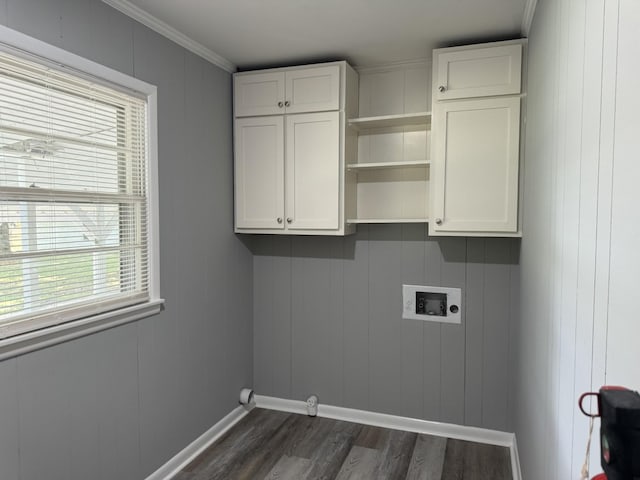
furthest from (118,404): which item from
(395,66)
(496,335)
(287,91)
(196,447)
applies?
(395,66)

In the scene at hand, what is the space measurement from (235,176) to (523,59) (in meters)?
1.88

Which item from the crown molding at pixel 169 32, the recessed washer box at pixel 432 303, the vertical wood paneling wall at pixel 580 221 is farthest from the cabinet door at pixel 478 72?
the crown molding at pixel 169 32

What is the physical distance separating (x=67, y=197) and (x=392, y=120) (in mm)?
1877

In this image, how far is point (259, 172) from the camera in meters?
3.01

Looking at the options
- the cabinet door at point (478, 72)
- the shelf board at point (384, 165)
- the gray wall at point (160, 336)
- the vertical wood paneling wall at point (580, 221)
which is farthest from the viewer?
the shelf board at point (384, 165)

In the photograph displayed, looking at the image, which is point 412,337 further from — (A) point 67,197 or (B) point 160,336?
(A) point 67,197

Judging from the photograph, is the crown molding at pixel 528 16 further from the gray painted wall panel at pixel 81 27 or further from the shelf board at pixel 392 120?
the gray painted wall panel at pixel 81 27

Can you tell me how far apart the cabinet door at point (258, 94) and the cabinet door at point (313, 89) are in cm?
6

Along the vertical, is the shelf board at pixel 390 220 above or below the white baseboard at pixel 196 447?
above

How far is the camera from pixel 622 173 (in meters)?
0.79

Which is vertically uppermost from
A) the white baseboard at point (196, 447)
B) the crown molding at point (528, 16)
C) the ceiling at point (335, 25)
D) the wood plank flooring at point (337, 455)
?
the ceiling at point (335, 25)

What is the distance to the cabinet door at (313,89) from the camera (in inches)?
110

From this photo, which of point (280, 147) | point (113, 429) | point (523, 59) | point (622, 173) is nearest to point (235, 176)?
point (280, 147)

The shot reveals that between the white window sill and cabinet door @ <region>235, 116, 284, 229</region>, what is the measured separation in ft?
2.98
